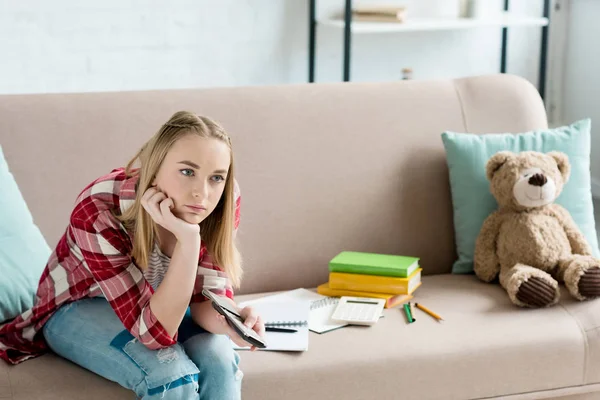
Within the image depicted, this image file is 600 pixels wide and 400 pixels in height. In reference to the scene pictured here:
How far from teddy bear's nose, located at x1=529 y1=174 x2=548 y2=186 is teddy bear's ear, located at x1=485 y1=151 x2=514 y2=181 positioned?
87 mm

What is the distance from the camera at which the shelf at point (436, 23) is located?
12.0 ft

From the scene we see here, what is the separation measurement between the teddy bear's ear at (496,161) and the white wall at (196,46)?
178cm

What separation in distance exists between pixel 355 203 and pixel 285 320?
1.58 feet

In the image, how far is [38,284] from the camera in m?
1.87

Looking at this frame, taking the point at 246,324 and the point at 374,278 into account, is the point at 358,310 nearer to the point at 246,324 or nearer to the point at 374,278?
the point at 374,278

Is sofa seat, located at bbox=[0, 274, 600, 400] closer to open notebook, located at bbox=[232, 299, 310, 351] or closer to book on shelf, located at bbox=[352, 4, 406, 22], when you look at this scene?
open notebook, located at bbox=[232, 299, 310, 351]

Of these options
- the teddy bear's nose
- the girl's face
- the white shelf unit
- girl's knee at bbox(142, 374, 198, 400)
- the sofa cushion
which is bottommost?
the sofa cushion

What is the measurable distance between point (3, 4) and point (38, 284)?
1.83 metres

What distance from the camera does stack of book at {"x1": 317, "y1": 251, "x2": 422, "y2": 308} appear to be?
2145 mm

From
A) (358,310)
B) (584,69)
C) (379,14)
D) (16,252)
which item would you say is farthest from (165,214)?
(584,69)

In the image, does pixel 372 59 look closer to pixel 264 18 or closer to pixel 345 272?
pixel 264 18

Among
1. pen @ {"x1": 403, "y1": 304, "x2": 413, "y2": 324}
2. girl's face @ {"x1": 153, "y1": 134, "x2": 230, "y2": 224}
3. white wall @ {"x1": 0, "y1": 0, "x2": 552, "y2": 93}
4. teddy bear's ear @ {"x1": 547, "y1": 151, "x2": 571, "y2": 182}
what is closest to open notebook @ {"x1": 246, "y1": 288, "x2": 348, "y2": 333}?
pen @ {"x1": 403, "y1": 304, "x2": 413, "y2": 324}

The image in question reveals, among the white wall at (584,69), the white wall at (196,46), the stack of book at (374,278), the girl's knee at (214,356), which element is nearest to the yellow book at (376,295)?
the stack of book at (374,278)

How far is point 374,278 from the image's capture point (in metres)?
2.16
